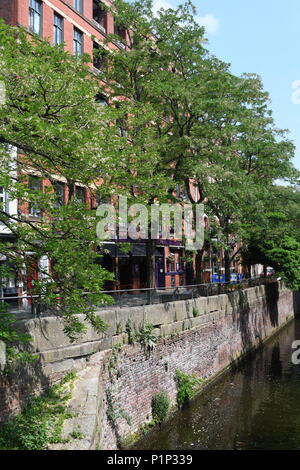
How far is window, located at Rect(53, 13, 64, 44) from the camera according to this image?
25.8 m

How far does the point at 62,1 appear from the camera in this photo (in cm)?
2606

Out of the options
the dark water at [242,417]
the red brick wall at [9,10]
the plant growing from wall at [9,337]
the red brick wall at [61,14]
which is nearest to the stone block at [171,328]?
the dark water at [242,417]

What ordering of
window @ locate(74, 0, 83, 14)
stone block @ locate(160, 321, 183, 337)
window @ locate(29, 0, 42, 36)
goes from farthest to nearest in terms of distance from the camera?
window @ locate(74, 0, 83, 14)
window @ locate(29, 0, 42, 36)
stone block @ locate(160, 321, 183, 337)

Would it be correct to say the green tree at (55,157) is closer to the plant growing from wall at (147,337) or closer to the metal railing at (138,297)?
the metal railing at (138,297)

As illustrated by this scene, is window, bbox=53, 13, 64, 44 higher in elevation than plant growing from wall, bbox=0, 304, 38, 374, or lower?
higher

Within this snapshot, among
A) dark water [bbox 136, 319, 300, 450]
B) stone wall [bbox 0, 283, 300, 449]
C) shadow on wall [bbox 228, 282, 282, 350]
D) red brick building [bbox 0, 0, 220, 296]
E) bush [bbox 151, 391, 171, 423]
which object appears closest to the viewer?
stone wall [bbox 0, 283, 300, 449]

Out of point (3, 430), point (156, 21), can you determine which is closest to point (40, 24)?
point (156, 21)

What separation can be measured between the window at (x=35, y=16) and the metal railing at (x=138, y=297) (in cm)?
1588

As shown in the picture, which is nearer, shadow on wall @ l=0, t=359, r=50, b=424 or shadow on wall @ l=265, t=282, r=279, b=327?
shadow on wall @ l=0, t=359, r=50, b=424

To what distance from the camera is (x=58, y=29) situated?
2603cm

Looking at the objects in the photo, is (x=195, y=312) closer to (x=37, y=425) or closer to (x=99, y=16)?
(x=37, y=425)

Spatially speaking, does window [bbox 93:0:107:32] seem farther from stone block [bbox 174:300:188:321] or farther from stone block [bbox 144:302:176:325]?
stone block [bbox 144:302:176:325]

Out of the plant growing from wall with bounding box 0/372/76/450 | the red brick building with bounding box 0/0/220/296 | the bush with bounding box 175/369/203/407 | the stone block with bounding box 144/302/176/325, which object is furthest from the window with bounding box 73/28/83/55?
the plant growing from wall with bounding box 0/372/76/450

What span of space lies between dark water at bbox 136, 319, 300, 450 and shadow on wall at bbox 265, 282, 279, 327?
11537mm
